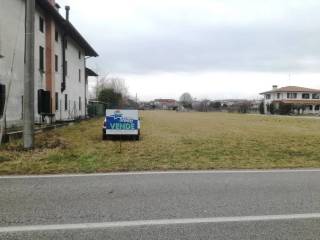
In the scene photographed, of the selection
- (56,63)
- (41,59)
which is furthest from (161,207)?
(56,63)

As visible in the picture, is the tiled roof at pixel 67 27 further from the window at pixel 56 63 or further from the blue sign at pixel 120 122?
the blue sign at pixel 120 122

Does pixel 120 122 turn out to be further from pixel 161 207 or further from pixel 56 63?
pixel 56 63

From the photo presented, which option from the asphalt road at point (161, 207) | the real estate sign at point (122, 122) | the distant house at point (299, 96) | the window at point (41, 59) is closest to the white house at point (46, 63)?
the window at point (41, 59)

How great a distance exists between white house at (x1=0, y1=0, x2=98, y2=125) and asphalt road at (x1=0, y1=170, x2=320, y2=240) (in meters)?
6.90

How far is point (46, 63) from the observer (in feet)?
89.8

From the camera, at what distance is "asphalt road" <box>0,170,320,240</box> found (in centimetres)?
521

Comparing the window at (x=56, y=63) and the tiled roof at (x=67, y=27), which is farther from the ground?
the tiled roof at (x=67, y=27)

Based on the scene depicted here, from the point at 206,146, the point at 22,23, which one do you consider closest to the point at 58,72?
the point at 22,23

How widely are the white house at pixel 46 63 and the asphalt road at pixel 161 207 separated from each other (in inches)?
272

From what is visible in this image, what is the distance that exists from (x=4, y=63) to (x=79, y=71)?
20.8 metres

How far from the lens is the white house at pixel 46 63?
65.9 feet

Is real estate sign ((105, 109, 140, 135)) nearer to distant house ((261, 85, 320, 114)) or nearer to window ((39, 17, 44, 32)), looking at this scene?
window ((39, 17, 44, 32))

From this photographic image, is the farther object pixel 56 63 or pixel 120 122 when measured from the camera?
pixel 56 63

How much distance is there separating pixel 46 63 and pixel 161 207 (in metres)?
22.7
